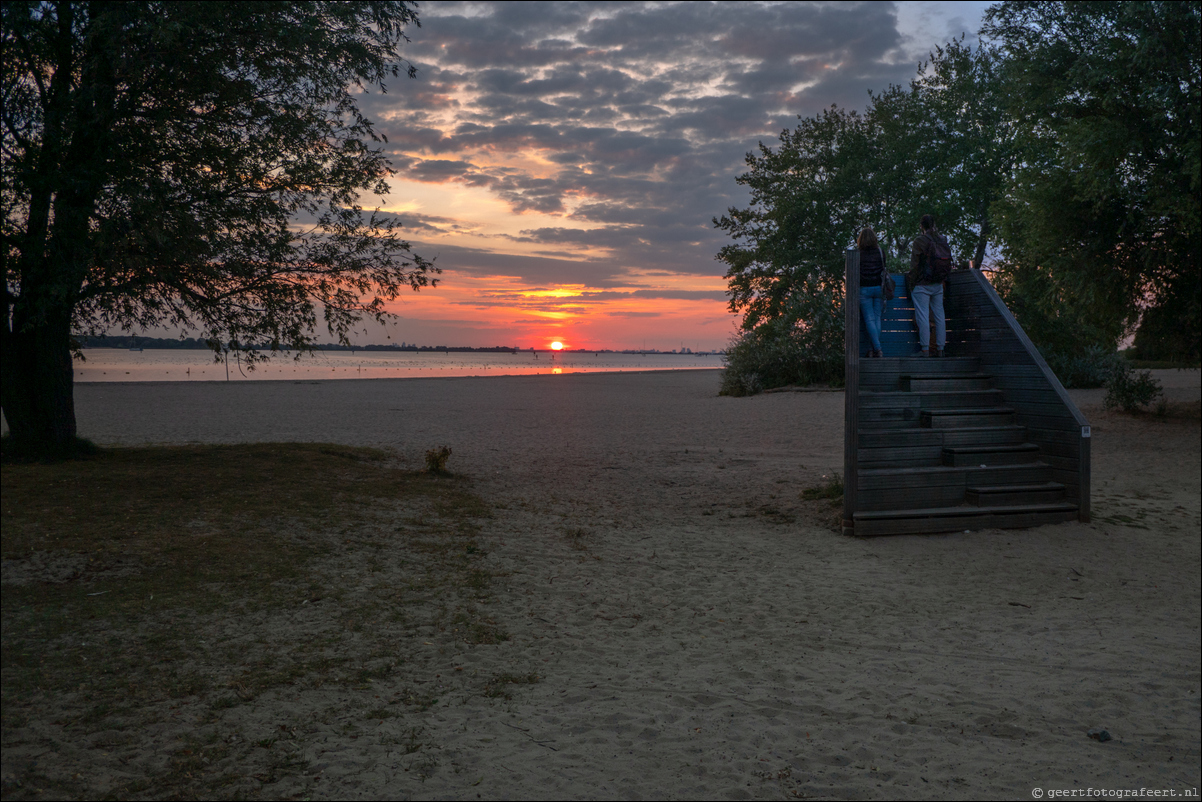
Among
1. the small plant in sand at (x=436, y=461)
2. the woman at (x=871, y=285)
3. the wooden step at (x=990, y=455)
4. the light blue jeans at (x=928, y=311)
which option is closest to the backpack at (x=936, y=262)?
the light blue jeans at (x=928, y=311)

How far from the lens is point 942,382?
31.3ft

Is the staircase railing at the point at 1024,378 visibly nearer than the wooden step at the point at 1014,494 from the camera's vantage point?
No

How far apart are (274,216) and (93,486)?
4378 millimetres

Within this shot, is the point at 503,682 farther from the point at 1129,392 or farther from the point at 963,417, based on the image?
the point at 1129,392

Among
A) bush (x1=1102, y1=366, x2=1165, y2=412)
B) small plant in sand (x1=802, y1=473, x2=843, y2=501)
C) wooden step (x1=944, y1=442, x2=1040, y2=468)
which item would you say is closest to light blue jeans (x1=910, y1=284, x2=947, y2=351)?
wooden step (x1=944, y1=442, x2=1040, y2=468)

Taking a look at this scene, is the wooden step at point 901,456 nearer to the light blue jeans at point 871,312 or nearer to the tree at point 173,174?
the light blue jeans at point 871,312

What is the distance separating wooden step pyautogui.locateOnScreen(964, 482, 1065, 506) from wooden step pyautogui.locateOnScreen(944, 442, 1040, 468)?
0.32 meters

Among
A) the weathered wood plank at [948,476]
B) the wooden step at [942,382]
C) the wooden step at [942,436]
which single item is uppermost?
the wooden step at [942,382]

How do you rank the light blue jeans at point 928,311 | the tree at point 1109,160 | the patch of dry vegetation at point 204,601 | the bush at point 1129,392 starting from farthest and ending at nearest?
1. the bush at point 1129,392
2. the tree at point 1109,160
3. the light blue jeans at point 928,311
4. the patch of dry vegetation at point 204,601

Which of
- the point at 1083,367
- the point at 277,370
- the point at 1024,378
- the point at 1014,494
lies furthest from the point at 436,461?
the point at 277,370

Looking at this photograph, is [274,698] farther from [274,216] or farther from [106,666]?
[274,216]

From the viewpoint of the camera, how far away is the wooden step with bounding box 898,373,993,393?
371 inches

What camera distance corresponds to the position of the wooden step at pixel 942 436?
8.77 m

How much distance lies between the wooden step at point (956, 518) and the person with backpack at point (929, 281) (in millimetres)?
2522
